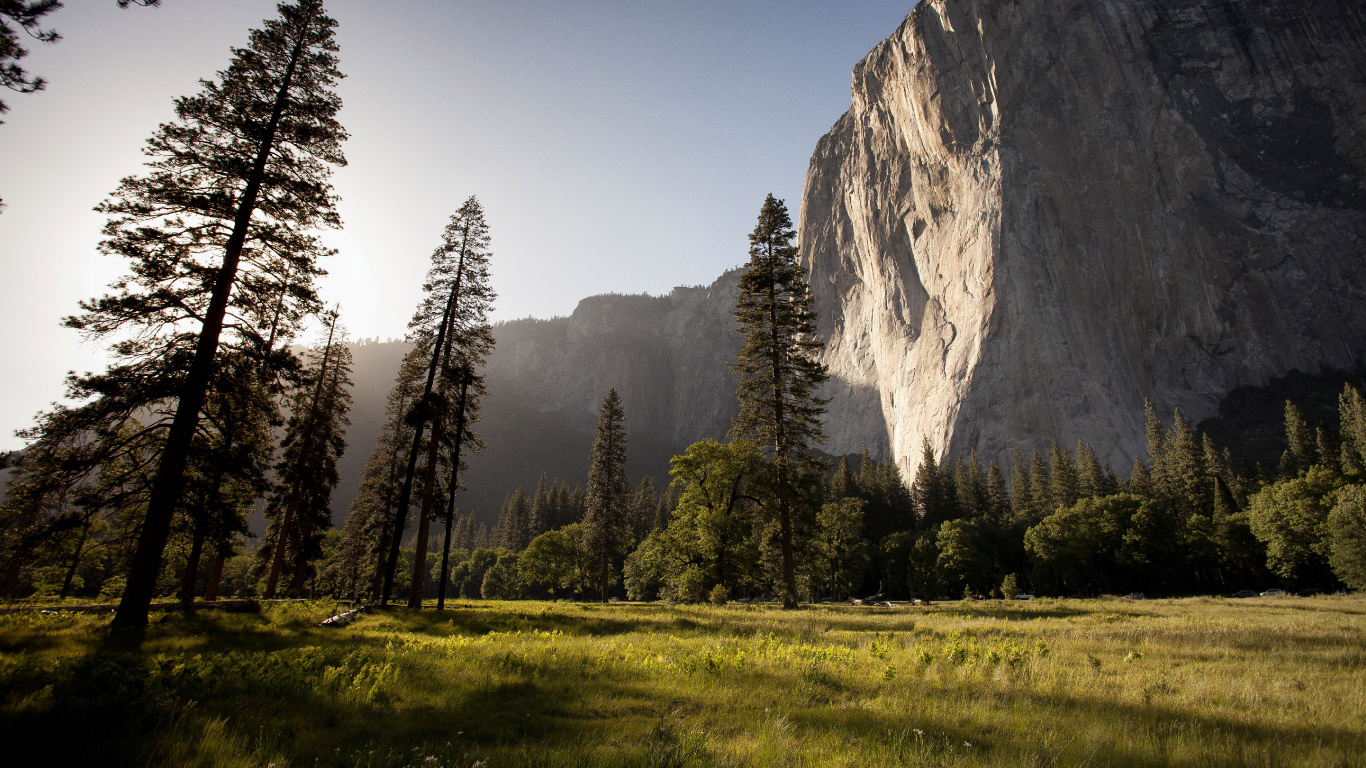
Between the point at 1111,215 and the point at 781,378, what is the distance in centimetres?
11239

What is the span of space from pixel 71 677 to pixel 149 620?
873 cm

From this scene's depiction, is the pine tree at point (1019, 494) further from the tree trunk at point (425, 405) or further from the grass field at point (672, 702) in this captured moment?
the tree trunk at point (425, 405)

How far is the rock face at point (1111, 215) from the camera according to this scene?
96375 mm

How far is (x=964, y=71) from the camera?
370 feet

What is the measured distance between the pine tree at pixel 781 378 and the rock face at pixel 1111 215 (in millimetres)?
82620

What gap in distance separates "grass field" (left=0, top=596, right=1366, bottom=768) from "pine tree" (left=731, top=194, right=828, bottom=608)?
11.9 metres

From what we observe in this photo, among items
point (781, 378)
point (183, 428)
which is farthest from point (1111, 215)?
point (183, 428)

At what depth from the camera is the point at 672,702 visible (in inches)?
261

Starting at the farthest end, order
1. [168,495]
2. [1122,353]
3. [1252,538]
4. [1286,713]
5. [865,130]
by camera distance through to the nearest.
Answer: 1. [865,130]
2. [1122,353]
3. [1252,538]
4. [168,495]
5. [1286,713]

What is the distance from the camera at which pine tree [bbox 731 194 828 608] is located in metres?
23.2

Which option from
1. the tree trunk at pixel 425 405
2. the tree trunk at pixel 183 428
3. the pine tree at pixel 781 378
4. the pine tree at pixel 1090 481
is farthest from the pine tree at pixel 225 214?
the pine tree at pixel 1090 481

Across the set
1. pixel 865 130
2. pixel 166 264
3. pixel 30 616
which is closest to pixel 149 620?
pixel 30 616

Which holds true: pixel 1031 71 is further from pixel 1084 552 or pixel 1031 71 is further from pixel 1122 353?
pixel 1084 552

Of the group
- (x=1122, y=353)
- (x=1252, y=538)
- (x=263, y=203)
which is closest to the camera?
(x=263, y=203)
